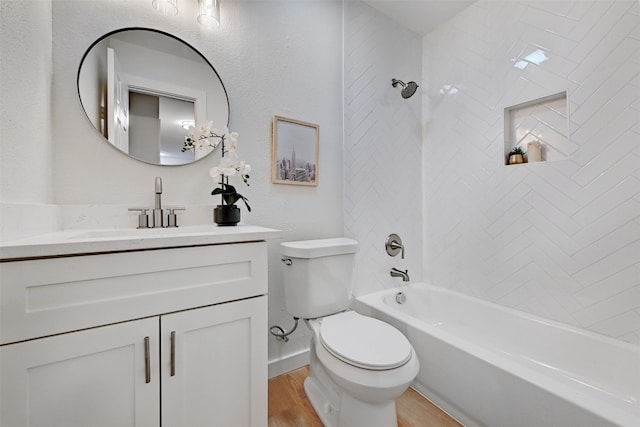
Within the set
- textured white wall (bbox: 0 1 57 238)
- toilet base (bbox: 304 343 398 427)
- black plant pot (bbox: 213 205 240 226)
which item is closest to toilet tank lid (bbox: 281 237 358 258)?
black plant pot (bbox: 213 205 240 226)

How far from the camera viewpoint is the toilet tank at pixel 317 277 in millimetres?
1386

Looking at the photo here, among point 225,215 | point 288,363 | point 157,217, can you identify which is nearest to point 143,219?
point 157,217

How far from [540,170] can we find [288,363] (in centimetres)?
195

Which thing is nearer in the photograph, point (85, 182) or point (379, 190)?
point (85, 182)

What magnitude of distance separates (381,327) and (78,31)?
1.90 meters

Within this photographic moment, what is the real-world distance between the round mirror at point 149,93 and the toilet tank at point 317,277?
2.48ft

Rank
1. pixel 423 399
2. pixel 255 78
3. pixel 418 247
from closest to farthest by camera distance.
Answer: pixel 423 399 → pixel 255 78 → pixel 418 247

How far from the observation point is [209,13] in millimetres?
1362

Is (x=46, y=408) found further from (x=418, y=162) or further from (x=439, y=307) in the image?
(x=418, y=162)

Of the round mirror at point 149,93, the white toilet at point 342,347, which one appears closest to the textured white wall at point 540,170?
the white toilet at point 342,347

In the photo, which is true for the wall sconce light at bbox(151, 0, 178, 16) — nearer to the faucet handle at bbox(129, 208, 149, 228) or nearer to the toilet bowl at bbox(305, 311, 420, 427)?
the faucet handle at bbox(129, 208, 149, 228)

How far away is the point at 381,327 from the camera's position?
1.28 meters

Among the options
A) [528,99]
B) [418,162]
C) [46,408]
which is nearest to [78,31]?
[46,408]

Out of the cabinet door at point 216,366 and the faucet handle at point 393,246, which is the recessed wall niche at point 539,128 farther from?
the cabinet door at point 216,366
